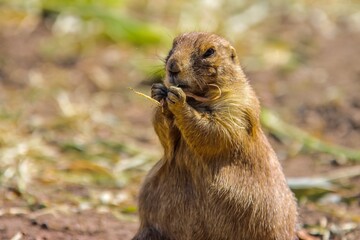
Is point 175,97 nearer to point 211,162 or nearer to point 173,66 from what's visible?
point 173,66

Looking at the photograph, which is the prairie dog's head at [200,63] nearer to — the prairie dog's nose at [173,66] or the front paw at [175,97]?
the prairie dog's nose at [173,66]

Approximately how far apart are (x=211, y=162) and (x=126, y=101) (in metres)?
5.00

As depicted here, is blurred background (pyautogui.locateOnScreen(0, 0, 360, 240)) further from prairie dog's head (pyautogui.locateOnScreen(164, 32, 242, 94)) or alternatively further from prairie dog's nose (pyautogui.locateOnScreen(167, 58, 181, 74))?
prairie dog's nose (pyautogui.locateOnScreen(167, 58, 181, 74))

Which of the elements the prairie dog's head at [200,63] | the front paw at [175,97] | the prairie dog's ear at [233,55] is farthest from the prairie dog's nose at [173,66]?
the prairie dog's ear at [233,55]

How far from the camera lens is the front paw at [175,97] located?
194 inches

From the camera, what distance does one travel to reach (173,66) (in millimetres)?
5027

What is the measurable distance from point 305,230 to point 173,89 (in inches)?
77.2

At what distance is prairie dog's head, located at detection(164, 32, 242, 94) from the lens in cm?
507

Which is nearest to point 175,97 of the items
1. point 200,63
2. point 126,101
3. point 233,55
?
point 200,63

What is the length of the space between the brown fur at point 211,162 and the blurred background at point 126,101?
55cm

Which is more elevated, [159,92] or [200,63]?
[200,63]

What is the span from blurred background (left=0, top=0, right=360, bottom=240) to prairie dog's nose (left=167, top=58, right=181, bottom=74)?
0.61 meters

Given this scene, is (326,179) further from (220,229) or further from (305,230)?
(220,229)

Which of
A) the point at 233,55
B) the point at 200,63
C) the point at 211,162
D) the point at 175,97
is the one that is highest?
the point at 233,55
